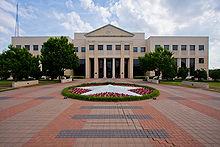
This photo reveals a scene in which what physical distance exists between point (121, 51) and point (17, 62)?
34.4m

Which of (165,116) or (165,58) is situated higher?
(165,58)

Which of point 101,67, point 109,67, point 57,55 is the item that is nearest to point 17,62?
point 57,55

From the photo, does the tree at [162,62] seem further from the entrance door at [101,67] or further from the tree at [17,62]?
the entrance door at [101,67]

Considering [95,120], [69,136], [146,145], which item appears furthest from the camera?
[95,120]

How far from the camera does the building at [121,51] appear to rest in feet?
184

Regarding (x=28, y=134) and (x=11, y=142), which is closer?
(x=11, y=142)

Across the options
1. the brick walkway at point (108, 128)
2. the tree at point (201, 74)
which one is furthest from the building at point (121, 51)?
the brick walkway at point (108, 128)

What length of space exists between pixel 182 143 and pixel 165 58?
3093 centimetres

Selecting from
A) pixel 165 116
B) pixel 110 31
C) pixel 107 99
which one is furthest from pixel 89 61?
pixel 165 116

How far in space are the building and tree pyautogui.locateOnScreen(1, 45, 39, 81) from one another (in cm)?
2928

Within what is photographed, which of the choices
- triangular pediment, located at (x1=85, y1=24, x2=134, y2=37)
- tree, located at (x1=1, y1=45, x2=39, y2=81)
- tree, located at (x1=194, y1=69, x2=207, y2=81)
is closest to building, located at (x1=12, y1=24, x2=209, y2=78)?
triangular pediment, located at (x1=85, y1=24, x2=134, y2=37)

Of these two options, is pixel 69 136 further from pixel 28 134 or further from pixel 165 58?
pixel 165 58

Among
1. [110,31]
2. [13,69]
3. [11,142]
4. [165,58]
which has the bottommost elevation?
[11,142]

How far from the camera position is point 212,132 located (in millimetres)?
6766
